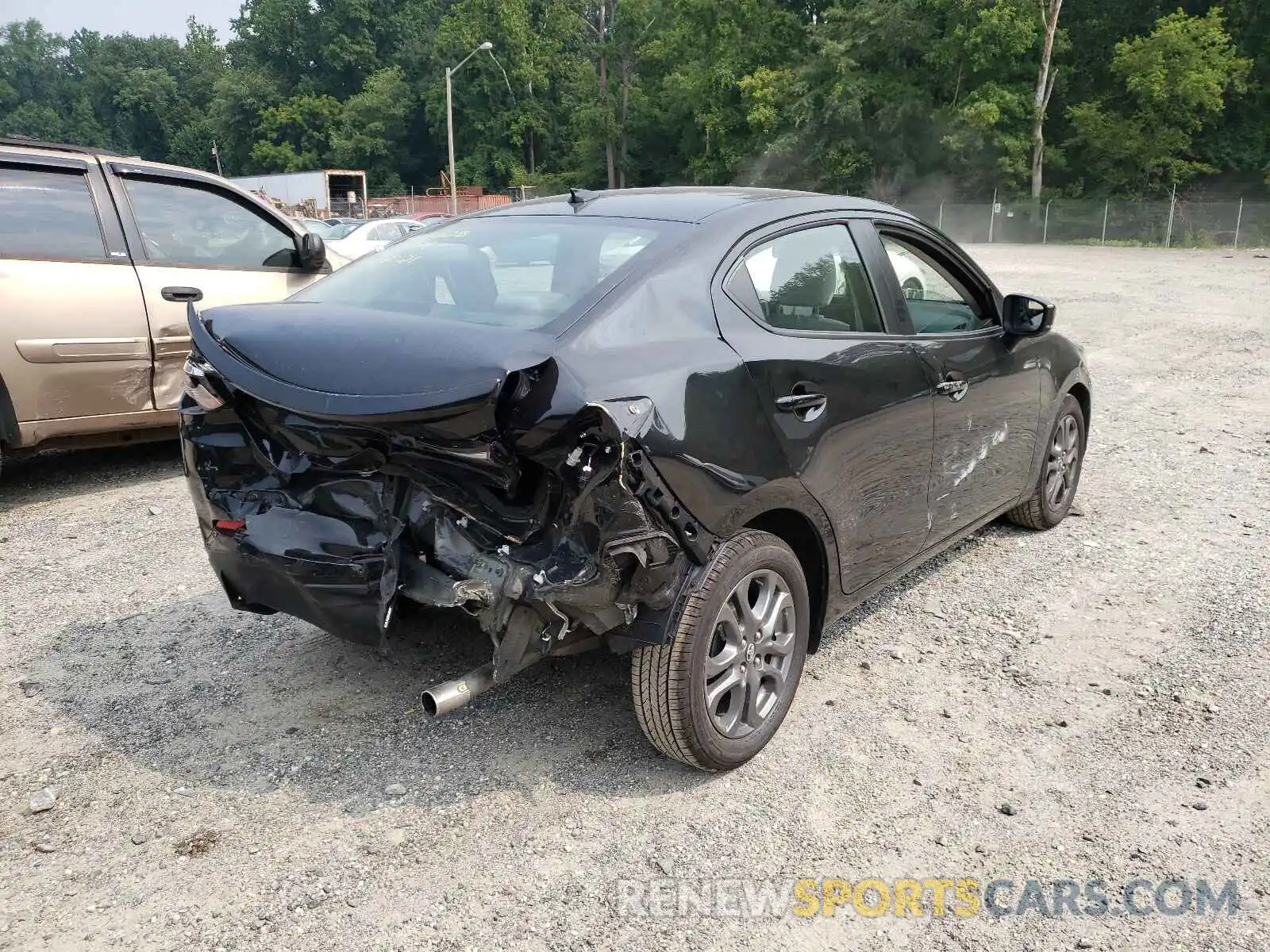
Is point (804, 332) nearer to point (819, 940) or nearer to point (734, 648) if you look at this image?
point (734, 648)

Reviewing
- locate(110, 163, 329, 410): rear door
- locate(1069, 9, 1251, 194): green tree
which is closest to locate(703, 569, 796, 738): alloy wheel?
locate(110, 163, 329, 410): rear door

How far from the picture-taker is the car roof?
342 cm

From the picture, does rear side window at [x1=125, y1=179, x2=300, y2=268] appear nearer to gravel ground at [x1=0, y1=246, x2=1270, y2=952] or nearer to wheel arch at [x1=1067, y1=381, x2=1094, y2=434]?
gravel ground at [x1=0, y1=246, x2=1270, y2=952]

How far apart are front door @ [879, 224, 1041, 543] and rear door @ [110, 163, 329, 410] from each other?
4.23 m

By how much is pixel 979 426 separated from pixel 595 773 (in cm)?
223

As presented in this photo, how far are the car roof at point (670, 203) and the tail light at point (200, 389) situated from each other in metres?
1.33

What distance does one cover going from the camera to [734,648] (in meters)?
2.98

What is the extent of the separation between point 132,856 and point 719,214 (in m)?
2.62

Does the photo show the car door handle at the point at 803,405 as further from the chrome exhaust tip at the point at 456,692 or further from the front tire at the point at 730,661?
the chrome exhaust tip at the point at 456,692

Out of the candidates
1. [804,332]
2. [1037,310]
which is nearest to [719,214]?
[804,332]

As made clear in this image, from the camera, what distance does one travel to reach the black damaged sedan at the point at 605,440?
2584 millimetres

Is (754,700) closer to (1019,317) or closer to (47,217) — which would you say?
(1019,317)

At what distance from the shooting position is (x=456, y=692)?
107 inches

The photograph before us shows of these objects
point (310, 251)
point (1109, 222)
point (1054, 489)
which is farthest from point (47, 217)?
point (1109, 222)
